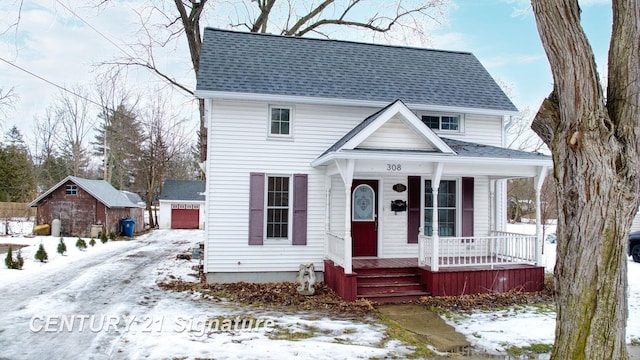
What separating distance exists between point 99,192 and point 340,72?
15497mm

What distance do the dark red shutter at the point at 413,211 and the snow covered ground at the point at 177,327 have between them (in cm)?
308

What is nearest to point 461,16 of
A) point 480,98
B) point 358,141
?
point 480,98

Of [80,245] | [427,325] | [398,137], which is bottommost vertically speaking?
[427,325]

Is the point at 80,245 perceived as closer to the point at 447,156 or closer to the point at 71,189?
the point at 71,189

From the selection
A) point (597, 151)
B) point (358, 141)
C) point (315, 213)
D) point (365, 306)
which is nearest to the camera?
point (597, 151)

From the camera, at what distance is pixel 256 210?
9.98 m

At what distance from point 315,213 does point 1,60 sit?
10.8 m

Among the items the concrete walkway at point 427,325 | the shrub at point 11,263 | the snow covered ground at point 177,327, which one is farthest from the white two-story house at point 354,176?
the shrub at point 11,263

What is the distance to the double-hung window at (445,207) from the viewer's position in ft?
35.9

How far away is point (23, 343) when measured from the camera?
5820 mm

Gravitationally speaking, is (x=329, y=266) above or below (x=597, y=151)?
below

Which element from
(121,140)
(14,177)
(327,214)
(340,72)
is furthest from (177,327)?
(121,140)

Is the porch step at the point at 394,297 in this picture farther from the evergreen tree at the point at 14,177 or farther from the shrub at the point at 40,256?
the evergreen tree at the point at 14,177

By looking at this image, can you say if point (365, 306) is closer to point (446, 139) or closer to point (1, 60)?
point (446, 139)
